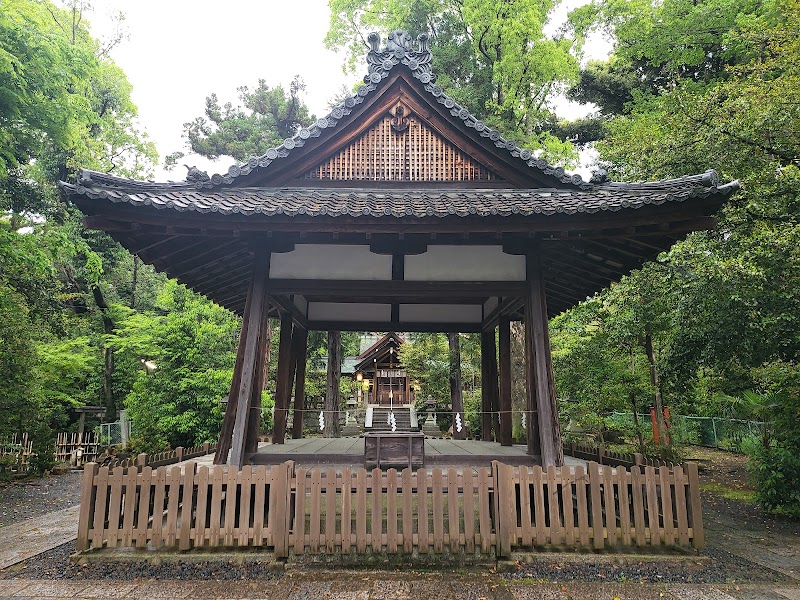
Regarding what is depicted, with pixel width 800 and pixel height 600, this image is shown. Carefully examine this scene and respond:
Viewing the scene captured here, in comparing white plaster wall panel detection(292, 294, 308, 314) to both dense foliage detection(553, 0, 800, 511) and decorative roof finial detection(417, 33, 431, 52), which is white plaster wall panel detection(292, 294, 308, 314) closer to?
decorative roof finial detection(417, 33, 431, 52)

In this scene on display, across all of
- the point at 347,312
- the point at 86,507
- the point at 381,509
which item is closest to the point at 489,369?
the point at 347,312

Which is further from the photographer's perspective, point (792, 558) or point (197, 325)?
point (197, 325)

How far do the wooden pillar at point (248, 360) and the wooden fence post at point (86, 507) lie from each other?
1.43 metres

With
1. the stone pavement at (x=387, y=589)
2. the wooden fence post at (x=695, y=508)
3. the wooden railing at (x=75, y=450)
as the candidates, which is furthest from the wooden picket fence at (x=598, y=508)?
the wooden railing at (x=75, y=450)

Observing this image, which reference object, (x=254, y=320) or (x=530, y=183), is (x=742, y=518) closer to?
(x=530, y=183)

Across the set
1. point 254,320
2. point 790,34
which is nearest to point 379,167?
point 254,320

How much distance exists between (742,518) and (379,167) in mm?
8515

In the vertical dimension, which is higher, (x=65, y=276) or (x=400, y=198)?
(x=65, y=276)

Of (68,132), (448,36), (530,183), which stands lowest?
(530,183)

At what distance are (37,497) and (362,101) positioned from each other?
11.7 meters

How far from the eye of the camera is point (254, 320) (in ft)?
21.4

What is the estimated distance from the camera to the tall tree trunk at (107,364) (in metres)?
22.0

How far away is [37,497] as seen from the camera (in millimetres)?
10922

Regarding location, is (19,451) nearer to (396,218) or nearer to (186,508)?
(186,508)
